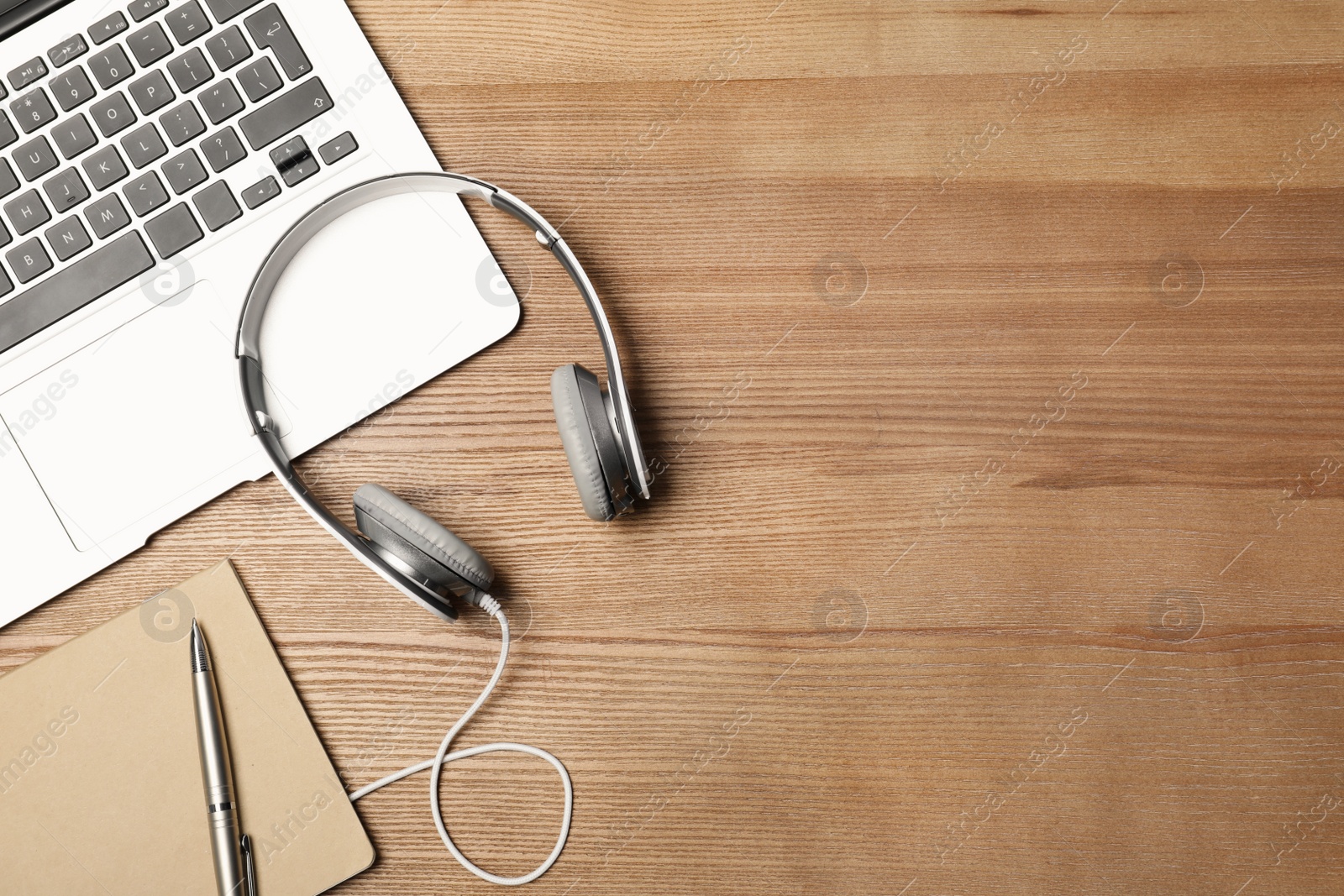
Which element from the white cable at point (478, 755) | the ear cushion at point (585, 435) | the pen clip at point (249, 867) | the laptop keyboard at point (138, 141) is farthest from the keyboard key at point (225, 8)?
the pen clip at point (249, 867)

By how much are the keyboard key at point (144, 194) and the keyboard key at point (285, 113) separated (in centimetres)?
7

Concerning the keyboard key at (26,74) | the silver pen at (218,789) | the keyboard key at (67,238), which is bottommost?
the silver pen at (218,789)

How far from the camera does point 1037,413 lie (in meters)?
0.62

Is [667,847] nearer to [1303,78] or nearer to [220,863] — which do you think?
[220,863]

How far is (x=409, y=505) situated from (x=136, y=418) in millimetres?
218

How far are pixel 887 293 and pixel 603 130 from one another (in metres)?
0.26

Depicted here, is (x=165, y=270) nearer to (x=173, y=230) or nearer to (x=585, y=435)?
(x=173, y=230)

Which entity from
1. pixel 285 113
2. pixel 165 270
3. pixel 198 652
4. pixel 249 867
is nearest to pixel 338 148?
pixel 285 113

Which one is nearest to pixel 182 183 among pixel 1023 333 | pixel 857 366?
pixel 857 366

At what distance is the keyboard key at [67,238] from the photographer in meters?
0.57

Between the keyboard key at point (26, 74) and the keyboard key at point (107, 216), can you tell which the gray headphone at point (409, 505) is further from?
the keyboard key at point (26, 74)

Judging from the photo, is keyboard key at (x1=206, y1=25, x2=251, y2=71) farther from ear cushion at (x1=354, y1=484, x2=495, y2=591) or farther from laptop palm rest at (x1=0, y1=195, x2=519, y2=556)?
ear cushion at (x1=354, y1=484, x2=495, y2=591)

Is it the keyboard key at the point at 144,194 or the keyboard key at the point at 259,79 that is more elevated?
the keyboard key at the point at 259,79

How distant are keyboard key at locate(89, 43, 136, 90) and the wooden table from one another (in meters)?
0.17
